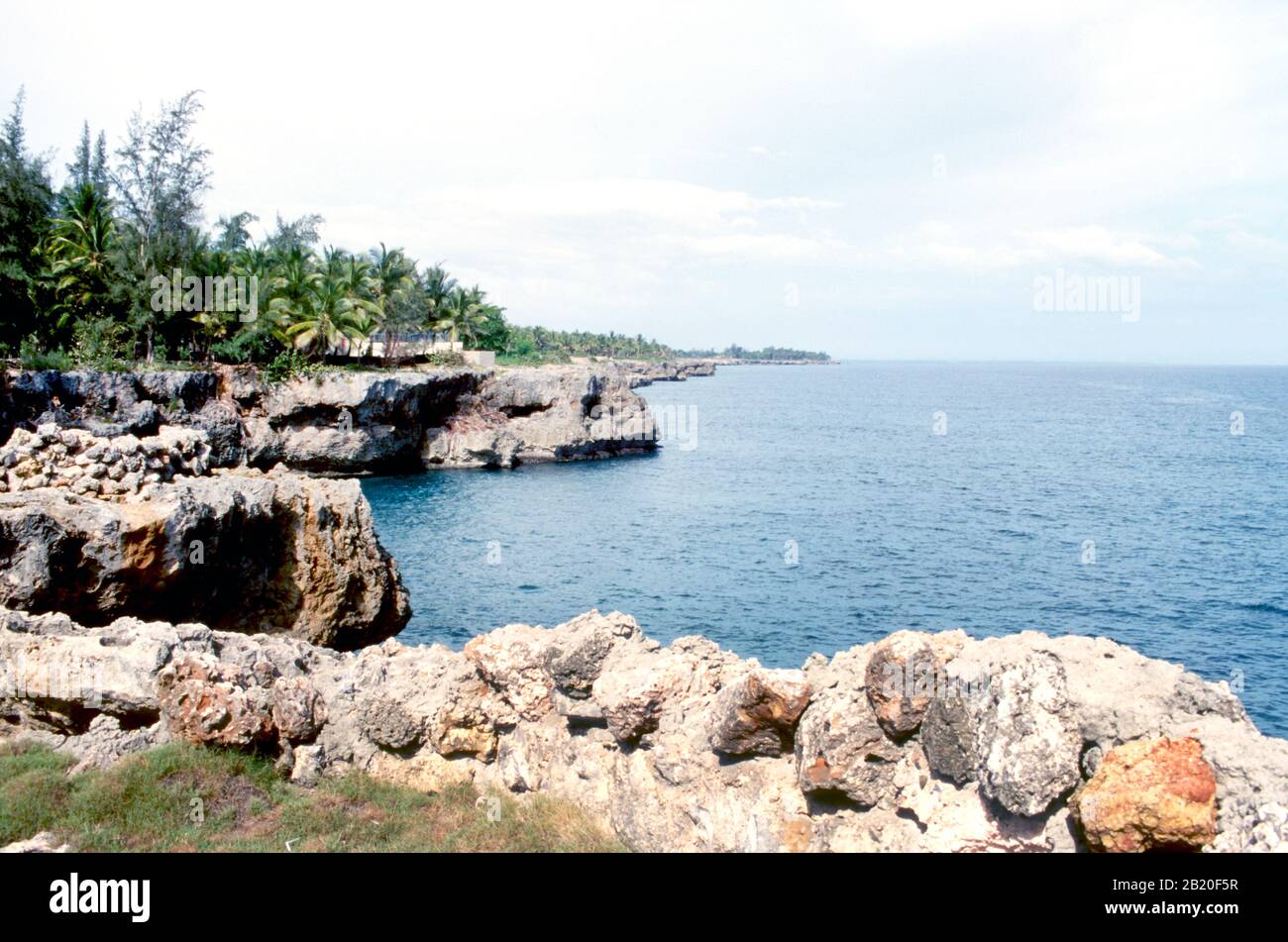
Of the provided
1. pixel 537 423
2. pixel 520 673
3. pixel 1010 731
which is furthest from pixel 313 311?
pixel 1010 731

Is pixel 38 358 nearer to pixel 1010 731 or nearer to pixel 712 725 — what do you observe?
pixel 712 725

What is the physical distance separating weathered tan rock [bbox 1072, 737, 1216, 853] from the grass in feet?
19.9

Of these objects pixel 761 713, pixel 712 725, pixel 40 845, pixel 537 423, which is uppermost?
pixel 537 423

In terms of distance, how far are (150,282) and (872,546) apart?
168 feet

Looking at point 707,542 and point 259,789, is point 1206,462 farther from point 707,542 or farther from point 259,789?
point 259,789

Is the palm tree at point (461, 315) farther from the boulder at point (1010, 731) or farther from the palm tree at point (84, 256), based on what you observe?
the boulder at point (1010, 731)

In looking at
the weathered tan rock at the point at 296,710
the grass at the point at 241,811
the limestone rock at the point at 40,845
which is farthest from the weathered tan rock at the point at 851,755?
the limestone rock at the point at 40,845

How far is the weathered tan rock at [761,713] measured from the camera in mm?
10633

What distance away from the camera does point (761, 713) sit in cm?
1080

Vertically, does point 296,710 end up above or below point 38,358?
below

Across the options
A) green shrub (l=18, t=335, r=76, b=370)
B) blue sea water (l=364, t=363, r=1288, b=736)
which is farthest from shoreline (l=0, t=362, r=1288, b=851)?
green shrub (l=18, t=335, r=76, b=370)

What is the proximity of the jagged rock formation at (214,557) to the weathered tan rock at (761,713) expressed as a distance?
569 inches
